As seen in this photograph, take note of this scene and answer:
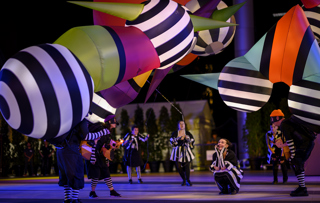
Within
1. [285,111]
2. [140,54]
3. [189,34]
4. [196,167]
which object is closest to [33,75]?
[140,54]

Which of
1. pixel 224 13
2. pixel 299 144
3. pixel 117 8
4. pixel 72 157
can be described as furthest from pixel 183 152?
pixel 117 8

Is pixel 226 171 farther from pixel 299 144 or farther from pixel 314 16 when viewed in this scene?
pixel 314 16

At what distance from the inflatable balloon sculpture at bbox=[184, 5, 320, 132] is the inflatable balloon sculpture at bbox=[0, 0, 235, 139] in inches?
62.8

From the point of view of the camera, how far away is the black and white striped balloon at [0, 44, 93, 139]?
3.64 meters

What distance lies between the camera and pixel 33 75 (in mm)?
3660

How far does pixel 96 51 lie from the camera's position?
425cm

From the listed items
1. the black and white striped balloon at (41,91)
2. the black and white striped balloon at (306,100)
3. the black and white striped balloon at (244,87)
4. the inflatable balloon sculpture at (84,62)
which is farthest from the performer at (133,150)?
the black and white striped balloon at (41,91)

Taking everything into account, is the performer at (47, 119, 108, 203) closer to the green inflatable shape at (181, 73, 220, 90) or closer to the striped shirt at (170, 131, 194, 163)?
the green inflatable shape at (181, 73, 220, 90)

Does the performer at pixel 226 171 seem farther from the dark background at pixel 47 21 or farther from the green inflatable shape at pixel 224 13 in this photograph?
the dark background at pixel 47 21

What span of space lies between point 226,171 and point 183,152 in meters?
2.65

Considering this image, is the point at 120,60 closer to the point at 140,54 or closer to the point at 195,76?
the point at 140,54

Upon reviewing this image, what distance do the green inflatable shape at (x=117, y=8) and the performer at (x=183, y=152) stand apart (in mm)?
6351

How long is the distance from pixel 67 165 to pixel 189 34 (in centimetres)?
249

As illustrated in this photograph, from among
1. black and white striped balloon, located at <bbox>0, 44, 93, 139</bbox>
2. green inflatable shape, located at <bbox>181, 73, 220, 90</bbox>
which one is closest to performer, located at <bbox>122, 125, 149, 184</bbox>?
green inflatable shape, located at <bbox>181, 73, 220, 90</bbox>
